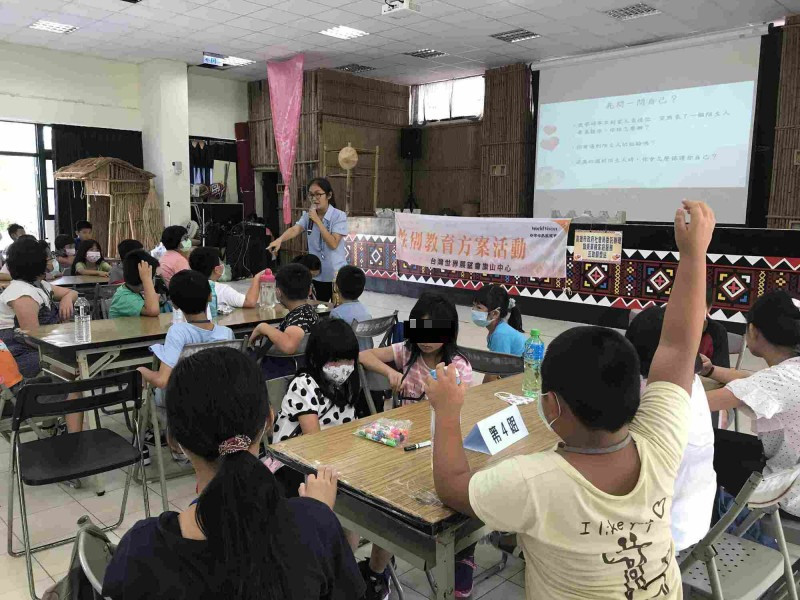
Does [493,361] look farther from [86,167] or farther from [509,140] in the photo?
[86,167]

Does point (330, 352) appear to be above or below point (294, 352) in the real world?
above

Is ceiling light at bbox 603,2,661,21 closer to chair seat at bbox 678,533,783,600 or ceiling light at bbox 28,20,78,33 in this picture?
ceiling light at bbox 28,20,78,33

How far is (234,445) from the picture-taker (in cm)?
106

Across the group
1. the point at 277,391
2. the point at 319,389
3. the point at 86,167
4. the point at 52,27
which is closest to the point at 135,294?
the point at 277,391

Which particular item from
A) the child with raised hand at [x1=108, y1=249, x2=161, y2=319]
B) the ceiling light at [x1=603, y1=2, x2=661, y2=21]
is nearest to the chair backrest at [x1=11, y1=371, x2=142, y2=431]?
the child with raised hand at [x1=108, y1=249, x2=161, y2=319]

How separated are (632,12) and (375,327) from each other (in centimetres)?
658

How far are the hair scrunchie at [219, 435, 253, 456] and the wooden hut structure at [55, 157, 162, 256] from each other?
31.5ft

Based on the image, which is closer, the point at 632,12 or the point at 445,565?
the point at 445,565

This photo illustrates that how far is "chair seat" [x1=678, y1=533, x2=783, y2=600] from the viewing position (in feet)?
5.33

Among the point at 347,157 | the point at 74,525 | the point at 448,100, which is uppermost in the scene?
the point at 448,100

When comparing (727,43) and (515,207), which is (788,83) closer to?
(727,43)

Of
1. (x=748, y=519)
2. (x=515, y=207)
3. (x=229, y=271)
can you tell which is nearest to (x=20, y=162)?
(x=229, y=271)

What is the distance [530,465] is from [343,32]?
8.78m

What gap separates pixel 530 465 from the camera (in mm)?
1152
